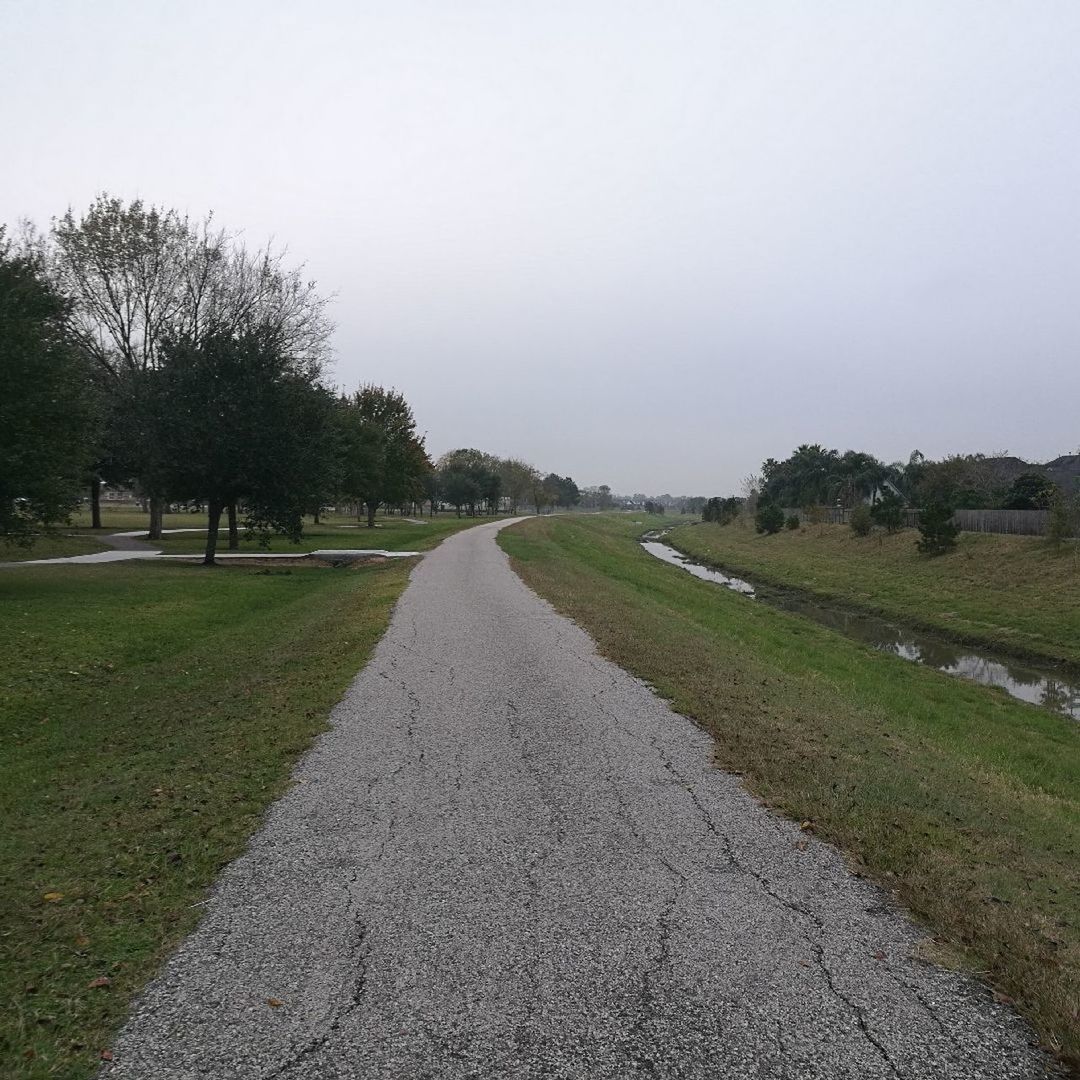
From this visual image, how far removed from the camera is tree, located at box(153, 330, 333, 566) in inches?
1026

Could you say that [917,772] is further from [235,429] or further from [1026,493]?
[1026,493]

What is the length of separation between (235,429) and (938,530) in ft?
98.1

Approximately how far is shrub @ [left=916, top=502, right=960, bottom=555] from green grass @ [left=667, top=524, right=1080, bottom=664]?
52cm

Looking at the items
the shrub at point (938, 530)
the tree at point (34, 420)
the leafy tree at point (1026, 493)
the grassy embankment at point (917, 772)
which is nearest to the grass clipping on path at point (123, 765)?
the tree at point (34, 420)

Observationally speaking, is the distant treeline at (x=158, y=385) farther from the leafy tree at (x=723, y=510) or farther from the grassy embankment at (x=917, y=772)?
the leafy tree at (x=723, y=510)

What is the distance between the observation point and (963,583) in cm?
3019

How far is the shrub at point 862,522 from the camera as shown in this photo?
45438mm

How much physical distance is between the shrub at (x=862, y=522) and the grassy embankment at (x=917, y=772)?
98.5 ft

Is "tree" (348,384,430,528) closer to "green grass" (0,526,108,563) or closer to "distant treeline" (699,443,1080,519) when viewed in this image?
"green grass" (0,526,108,563)

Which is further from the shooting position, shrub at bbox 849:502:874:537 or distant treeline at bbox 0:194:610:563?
shrub at bbox 849:502:874:537

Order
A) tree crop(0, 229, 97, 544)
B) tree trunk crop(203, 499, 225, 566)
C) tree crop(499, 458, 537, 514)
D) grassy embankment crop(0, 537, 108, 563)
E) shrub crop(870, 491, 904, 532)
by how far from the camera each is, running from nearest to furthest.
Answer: tree crop(0, 229, 97, 544), grassy embankment crop(0, 537, 108, 563), tree trunk crop(203, 499, 225, 566), shrub crop(870, 491, 904, 532), tree crop(499, 458, 537, 514)

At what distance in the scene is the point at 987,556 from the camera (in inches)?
1251

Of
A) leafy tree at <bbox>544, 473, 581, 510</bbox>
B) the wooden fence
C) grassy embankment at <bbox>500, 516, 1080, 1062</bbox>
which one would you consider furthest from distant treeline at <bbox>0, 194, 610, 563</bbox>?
leafy tree at <bbox>544, 473, 581, 510</bbox>

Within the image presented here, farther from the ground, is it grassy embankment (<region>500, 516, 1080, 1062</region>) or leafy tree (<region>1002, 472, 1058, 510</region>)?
leafy tree (<region>1002, 472, 1058, 510</region>)
